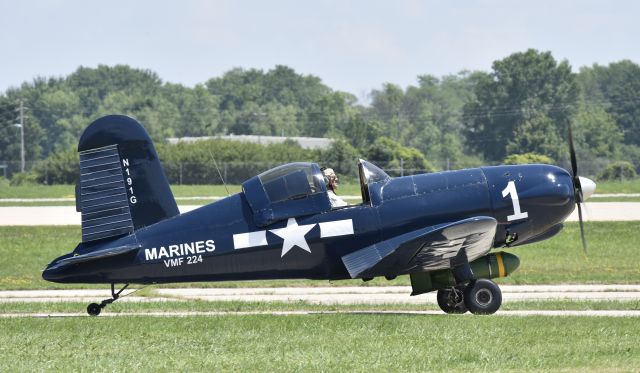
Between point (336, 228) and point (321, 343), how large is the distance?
299cm

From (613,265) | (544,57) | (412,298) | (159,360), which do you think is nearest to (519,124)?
(544,57)

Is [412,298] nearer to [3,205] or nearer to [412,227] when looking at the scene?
[412,227]

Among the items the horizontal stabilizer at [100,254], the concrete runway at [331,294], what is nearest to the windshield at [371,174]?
the concrete runway at [331,294]

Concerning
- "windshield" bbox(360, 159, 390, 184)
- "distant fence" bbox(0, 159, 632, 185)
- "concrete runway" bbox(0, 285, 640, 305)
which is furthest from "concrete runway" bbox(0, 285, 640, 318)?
"distant fence" bbox(0, 159, 632, 185)

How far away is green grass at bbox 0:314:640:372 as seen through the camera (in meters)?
11.5

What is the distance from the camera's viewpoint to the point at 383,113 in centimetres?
14712

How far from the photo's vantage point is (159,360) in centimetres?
1192

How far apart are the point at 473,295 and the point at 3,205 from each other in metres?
40.3

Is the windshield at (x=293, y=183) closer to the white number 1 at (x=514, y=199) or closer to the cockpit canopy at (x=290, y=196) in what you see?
→ the cockpit canopy at (x=290, y=196)

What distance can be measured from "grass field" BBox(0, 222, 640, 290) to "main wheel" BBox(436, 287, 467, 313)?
5.23 metres

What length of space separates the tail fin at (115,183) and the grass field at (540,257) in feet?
20.8

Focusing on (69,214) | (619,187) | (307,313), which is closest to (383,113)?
(619,187)

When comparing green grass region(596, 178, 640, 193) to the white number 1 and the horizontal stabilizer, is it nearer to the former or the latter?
the white number 1

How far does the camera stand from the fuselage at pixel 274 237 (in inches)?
612
